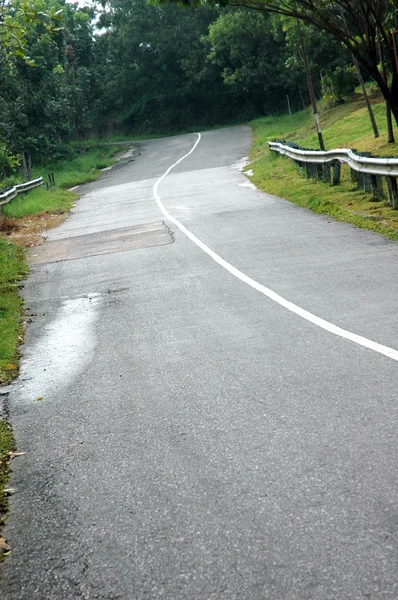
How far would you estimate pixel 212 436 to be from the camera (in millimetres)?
5500

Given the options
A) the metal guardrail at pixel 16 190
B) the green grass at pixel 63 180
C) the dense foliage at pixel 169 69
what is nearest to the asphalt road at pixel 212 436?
the metal guardrail at pixel 16 190

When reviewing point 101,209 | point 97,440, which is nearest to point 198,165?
point 101,209

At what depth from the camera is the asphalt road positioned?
149 inches

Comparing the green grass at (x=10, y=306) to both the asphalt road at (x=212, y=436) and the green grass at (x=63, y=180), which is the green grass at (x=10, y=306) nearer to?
Answer: the asphalt road at (x=212, y=436)

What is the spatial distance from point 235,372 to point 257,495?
255cm

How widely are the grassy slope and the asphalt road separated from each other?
3.44 meters

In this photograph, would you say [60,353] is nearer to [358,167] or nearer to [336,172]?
[358,167]

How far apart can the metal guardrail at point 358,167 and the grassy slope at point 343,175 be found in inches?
10.3

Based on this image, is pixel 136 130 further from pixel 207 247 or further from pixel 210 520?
pixel 210 520

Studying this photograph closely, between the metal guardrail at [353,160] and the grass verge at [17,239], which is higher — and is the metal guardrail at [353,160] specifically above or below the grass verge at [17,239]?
above

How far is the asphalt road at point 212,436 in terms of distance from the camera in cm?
379

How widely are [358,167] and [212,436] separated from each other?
1372 centimetres

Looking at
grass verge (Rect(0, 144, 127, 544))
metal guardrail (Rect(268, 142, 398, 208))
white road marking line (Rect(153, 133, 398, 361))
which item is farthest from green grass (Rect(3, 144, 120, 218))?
white road marking line (Rect(153, 133, 398, 361))

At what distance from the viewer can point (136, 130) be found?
8269cm
